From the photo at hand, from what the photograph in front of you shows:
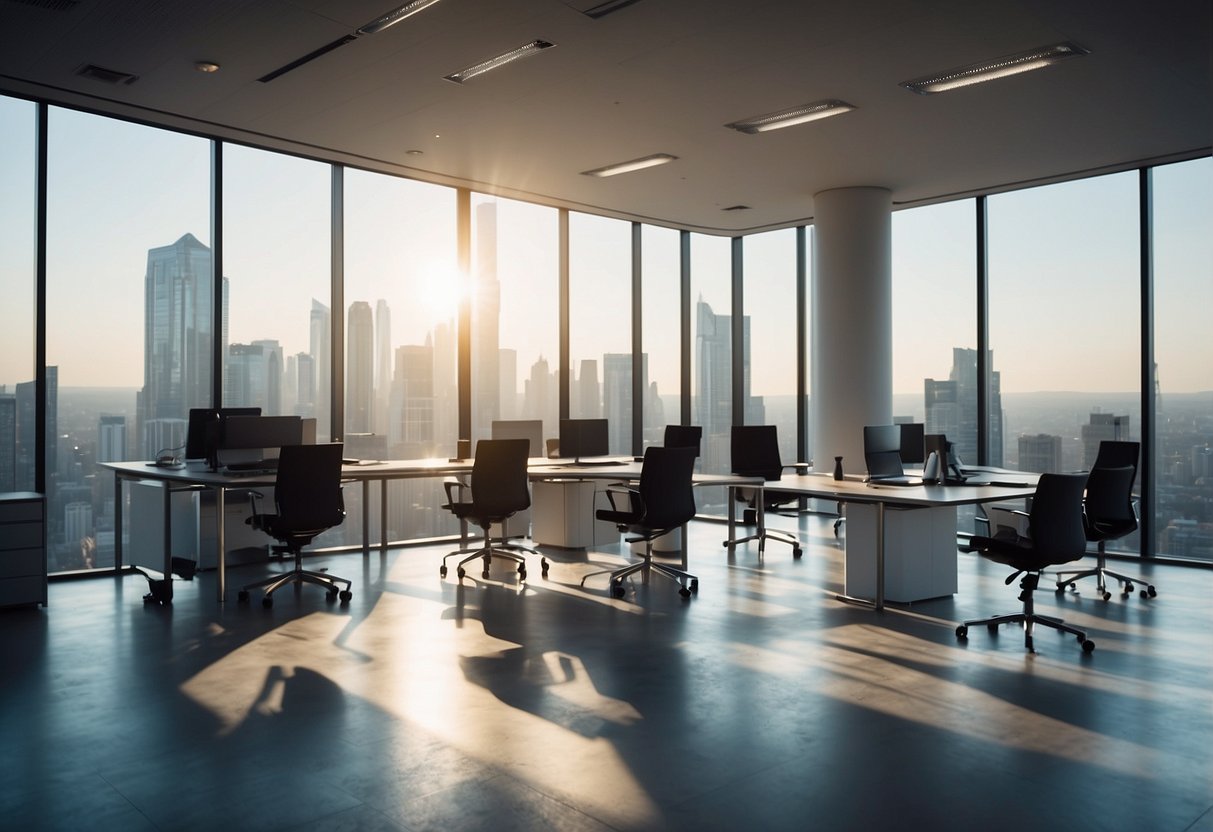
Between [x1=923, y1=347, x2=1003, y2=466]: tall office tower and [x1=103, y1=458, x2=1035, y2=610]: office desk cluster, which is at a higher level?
[x1=923, y1=347, x2=1003, y2=466]: tall office tower

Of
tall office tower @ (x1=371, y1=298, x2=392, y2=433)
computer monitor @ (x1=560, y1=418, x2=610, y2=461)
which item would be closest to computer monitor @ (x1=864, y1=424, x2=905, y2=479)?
computer monitor @ (x1=560, y1=418, x2=610, y2=461)

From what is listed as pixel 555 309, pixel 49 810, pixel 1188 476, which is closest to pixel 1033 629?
pixel 1188 476

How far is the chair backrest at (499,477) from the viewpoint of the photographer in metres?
7.46

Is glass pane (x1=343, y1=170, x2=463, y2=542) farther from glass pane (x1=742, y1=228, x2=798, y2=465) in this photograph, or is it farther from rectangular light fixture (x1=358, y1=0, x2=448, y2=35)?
glass pane (x1=742, y1=228, x2=798, y2=465)

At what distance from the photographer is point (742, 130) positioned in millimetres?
7602

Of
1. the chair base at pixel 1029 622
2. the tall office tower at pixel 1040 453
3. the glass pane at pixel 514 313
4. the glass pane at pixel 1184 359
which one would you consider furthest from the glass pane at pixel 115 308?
the glass pane at pixel 1184 359

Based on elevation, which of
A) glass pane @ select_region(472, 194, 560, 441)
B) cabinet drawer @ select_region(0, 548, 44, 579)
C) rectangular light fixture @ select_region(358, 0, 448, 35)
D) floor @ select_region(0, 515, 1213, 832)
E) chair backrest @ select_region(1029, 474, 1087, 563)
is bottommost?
floor @ select_region(0, 515, 1213, 832)

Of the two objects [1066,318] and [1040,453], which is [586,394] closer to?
[1040,453]

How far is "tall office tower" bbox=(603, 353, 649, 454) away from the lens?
11.4m

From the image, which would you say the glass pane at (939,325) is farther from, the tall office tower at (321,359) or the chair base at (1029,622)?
the tall office tower at (321,359)

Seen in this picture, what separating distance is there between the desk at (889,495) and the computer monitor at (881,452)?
0.91 feet

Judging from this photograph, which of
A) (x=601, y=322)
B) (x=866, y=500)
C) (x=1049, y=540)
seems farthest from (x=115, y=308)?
(x=1049, y=540)

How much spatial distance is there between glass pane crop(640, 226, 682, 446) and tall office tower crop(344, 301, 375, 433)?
3808 millimetres

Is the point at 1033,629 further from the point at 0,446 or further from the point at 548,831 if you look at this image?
the point at 0,446
